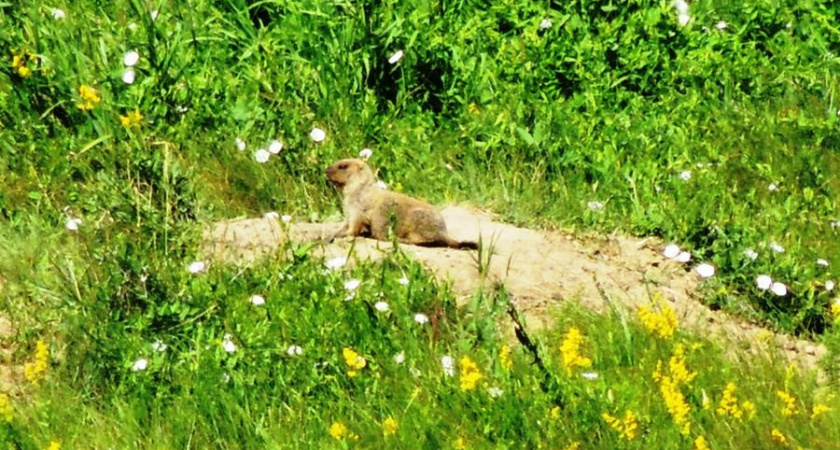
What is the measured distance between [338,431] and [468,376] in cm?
47

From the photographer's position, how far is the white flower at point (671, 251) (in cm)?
722

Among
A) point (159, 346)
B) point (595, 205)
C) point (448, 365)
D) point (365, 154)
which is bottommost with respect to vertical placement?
point (595, 205)

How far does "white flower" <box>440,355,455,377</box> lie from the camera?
594 centimetres

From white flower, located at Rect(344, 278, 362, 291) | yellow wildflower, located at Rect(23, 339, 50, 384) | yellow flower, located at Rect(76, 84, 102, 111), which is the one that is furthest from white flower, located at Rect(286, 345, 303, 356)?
yellow flower, located at Rect(76, 84, 102, 111)

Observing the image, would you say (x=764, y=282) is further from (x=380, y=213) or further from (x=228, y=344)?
(x=228, y=344)

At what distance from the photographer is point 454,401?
5.70 m

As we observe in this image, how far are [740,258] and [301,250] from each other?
1857 millimetres

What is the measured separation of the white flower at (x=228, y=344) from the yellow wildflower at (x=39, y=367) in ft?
2.14

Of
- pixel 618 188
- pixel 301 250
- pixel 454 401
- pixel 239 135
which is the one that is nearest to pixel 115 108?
pixel 239 135

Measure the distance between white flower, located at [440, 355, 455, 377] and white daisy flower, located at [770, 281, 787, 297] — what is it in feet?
5.04

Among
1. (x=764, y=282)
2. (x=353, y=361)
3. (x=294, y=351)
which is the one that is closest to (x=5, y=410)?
(x=294, y=351)

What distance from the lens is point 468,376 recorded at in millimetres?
5621

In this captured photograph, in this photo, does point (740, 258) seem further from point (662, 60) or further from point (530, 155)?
point (662, 60)

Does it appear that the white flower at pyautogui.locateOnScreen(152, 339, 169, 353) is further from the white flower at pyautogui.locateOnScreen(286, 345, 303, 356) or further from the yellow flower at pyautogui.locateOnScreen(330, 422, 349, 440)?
the yellow flower at pyautogui.locateOnScreen(330, 422, 349, 440)
